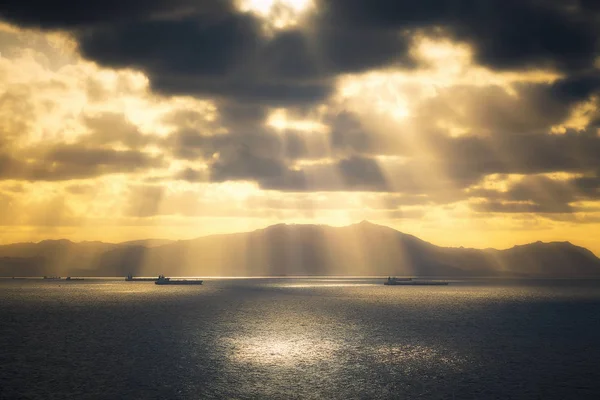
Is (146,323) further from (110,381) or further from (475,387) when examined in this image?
(475,387)

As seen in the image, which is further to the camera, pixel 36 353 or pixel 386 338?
pixel 386 338

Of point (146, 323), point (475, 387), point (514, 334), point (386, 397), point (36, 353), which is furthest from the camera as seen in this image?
point (146, 323)

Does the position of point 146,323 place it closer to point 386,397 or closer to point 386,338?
point 386,338

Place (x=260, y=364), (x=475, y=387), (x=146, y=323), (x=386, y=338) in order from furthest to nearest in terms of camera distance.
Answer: (x=146, y=323)
(x=386, y=338)
(x=260, y=364)
(x=475, y=387)

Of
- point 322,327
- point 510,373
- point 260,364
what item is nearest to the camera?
point 510,373

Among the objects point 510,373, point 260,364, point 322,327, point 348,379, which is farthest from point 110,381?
point 322,327

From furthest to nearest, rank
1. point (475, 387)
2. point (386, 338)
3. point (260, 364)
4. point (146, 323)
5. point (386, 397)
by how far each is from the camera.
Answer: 1. point (146, 323)
2. point (386, 338)
3. point (260, 364)
4. point (475, 387)
5. point (386, 397)

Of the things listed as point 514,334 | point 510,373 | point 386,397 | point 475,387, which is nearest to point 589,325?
point 514,334

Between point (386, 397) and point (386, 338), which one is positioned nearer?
point (386, 397)
